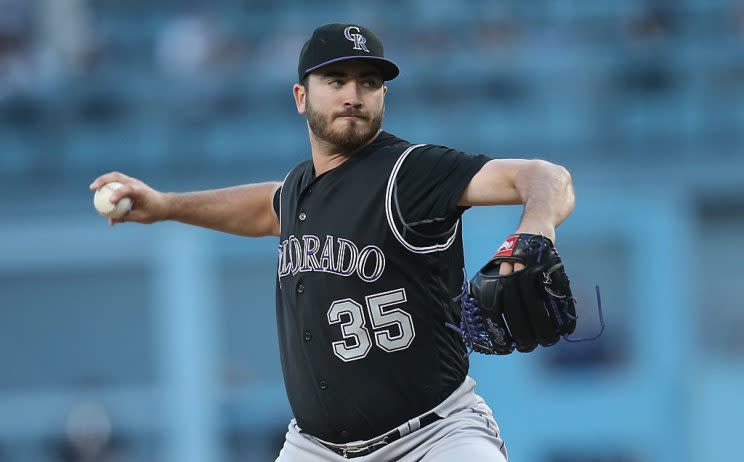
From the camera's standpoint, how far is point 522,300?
322 centimetres

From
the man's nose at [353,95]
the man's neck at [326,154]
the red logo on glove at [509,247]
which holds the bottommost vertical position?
the red logo on glove at [509,247]

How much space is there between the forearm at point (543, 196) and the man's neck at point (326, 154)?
69 cm

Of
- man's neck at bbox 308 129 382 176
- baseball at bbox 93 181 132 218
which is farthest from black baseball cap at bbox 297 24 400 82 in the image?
baseball at bbox 93 181 132 218

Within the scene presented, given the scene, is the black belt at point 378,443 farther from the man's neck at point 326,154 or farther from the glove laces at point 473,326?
the man's neck at point 326,154

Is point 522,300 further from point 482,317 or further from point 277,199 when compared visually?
point 277,199

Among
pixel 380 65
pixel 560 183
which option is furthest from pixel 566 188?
pixel 380 65

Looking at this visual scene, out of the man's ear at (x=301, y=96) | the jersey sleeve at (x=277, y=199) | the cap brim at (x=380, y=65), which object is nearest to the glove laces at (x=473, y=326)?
the cap brim at (x=380, y=65)

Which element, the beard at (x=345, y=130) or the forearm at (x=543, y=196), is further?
the beard at (x=345, y=130)

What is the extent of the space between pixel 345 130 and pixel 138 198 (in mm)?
960

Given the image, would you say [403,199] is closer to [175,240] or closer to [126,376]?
[175,240]

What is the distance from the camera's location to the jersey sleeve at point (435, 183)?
3.60 m

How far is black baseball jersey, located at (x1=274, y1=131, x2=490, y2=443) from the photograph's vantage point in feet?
12.0

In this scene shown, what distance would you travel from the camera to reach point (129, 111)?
12.3 m

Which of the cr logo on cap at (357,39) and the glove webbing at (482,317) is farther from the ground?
the cr logo on cap at (357,39)
